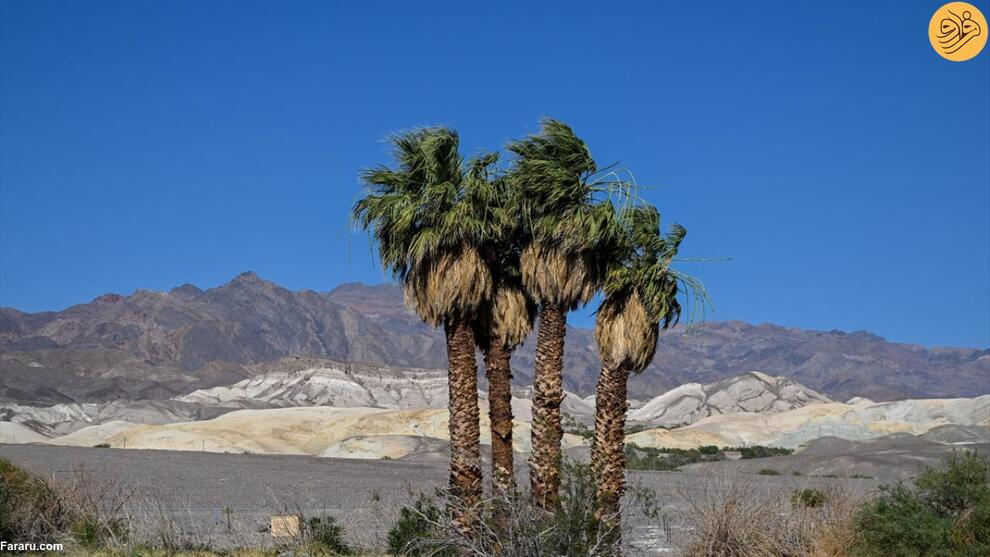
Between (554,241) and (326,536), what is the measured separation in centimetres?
677

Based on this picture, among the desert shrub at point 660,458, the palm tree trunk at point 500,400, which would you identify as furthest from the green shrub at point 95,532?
the desert shrub at point 660,458

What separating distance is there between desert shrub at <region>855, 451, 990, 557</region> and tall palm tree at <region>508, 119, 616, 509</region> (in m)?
5.60

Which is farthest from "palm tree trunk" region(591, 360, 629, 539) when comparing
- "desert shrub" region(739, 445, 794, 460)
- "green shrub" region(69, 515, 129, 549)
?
"desert shrub" region(739, 445, 794, 460)

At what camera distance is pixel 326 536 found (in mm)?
20062

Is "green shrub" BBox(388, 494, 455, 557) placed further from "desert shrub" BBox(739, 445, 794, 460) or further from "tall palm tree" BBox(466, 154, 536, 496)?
"desert shrub" BBox(739, 445, 794, 460)

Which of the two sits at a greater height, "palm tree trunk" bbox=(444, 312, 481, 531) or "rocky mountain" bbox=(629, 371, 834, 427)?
"rocky mountain" bbox=(629, 371, 834, 427)

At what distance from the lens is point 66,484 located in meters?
21.3

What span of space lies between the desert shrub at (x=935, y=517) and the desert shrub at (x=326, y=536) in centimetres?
917

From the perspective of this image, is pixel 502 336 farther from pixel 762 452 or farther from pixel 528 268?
pixel 762 452

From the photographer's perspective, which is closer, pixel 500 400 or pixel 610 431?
pixel 610 431

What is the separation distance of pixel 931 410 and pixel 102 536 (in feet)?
326

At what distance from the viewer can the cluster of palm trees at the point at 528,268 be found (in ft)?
62.6

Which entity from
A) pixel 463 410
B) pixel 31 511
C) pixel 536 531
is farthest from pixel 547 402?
pixel 31 511

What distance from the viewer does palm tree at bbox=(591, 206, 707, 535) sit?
1905 cm
